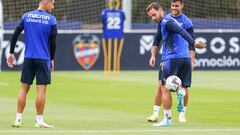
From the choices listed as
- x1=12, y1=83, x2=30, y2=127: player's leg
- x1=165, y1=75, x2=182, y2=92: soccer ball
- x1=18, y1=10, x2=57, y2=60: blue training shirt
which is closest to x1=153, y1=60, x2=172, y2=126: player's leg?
x1=165, y1=75, x2=182, y2=92: soccer ball

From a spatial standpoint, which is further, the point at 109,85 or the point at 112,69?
the point at 112,69

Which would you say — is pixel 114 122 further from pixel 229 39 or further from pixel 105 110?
pixel 229 39

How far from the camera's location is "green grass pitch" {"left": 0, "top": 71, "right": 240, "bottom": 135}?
13680 mm

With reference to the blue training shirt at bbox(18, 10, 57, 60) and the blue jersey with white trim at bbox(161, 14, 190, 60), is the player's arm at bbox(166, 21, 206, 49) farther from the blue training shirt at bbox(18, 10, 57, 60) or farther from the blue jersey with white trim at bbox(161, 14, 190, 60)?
the blue training shirt at bbox(18, 10, 57, 60)

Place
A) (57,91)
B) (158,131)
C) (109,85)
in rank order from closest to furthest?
(158,131)
(57,91)
(109,85)

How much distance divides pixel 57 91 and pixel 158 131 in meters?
9.31

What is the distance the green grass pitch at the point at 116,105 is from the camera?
1368 centimetres

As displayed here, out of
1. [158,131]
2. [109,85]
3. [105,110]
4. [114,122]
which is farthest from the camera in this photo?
[109,85]

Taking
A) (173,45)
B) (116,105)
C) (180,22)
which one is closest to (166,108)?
(173,45)

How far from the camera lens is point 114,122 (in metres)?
15.0

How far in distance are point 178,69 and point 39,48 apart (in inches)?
91.9

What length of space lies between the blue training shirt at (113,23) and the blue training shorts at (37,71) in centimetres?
1575

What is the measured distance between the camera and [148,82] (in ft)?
86.0

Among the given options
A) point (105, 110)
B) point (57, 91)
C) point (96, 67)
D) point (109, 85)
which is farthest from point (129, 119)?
point (96, 67)
